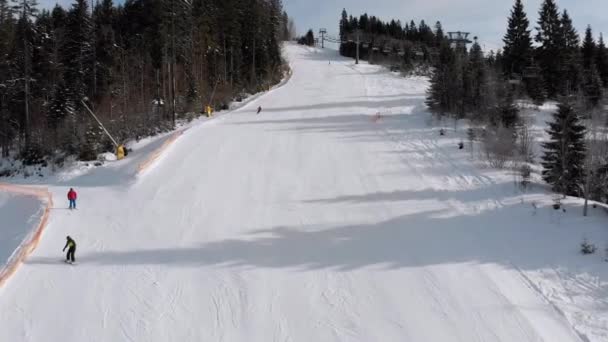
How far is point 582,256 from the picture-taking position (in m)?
13.5

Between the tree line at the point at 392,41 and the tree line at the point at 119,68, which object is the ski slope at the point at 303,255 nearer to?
the tree line at the point at 119,68

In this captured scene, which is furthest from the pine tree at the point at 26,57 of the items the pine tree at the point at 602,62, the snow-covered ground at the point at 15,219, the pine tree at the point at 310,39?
the pine tree at the point at 310,39

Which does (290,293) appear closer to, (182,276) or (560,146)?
(182,276)

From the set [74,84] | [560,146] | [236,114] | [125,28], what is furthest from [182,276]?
[125,28]

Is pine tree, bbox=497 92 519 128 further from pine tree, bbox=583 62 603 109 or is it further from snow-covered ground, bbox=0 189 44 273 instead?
→ snow-covered ground, bbox=0 189 44 273

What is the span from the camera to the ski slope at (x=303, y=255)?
10.7m

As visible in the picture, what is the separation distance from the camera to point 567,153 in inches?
706

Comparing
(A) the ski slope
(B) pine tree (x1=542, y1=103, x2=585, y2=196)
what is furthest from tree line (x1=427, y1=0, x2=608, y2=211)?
(A) the ski slope

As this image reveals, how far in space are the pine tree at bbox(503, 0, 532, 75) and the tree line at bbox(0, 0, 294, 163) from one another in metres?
26.7

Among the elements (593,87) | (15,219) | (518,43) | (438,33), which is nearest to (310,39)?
(438,33)

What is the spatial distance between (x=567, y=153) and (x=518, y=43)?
39080mm

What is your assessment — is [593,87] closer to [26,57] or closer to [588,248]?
[588,248]

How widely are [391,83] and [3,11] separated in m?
38.8

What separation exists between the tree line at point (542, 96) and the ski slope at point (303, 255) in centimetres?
166
